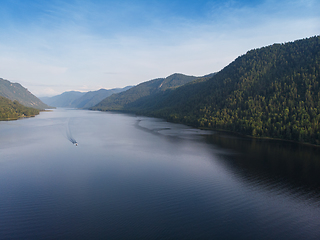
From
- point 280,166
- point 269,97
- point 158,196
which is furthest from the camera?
point 269,97

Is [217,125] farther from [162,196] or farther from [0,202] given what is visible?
[0,202]

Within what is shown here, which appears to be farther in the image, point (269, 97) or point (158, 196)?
point (269, 97)

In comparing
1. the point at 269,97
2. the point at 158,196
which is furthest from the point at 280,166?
the point at 269,97

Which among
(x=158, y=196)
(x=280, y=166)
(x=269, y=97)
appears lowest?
Answer: (x=158, y=196)

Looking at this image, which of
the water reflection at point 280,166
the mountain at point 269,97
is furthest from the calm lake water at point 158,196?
the mountain at point 269,97

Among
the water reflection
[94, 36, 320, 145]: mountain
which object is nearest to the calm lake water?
the water reflection

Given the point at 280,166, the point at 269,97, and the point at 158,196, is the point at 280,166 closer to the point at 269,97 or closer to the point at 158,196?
the point at 158,196

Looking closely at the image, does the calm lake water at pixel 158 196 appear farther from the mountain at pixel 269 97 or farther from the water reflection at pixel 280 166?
the mountain at pixel 269 97
